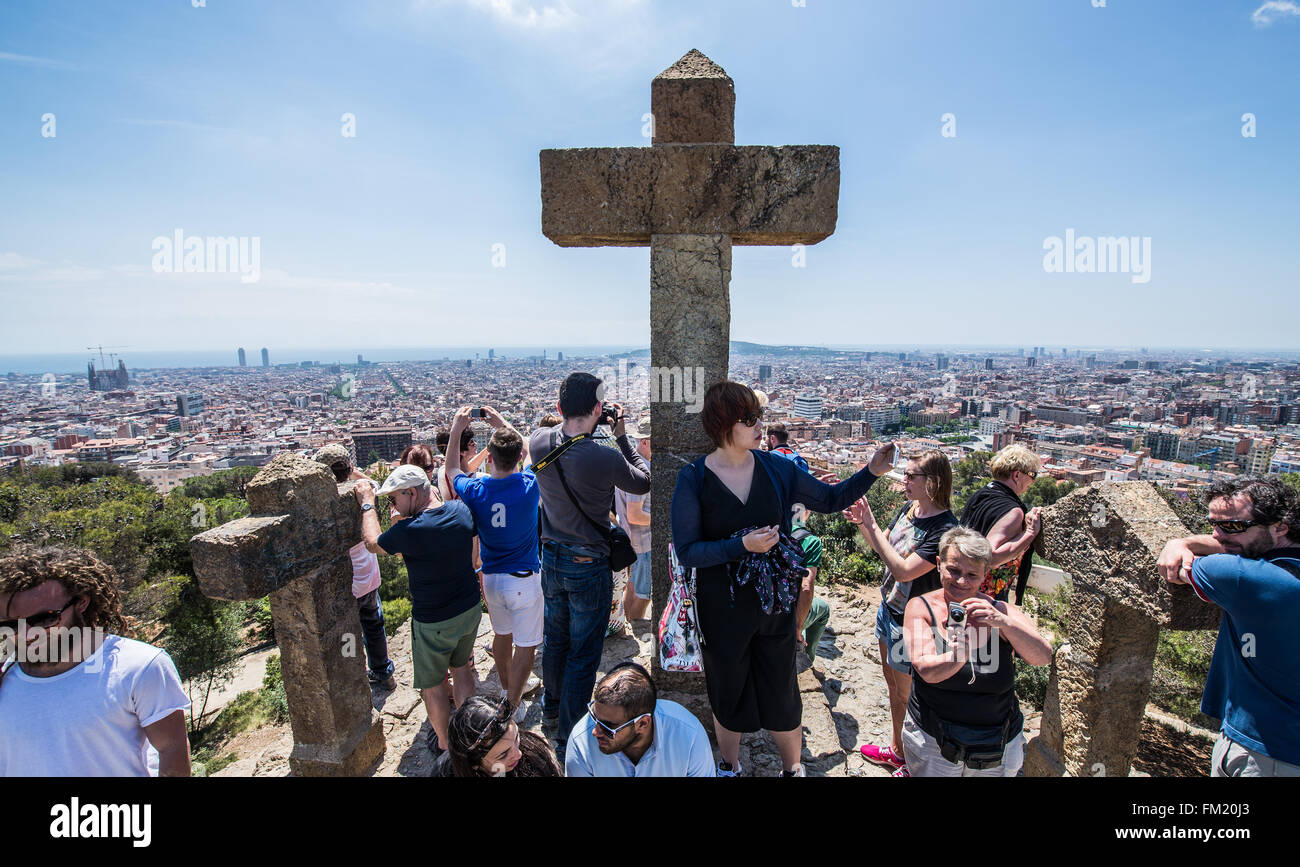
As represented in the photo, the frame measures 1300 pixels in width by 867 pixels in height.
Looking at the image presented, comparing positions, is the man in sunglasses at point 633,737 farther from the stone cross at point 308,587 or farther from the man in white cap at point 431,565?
the stone cross at point 308,587

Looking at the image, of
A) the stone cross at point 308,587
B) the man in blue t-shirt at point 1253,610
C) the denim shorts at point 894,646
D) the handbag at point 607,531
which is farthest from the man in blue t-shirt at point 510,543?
the man in blue t-shirt at point 1253,610

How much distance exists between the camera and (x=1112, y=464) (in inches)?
2111

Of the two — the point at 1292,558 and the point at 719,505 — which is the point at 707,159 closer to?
the point at 719,505

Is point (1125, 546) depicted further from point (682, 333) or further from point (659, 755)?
point (682, 333)

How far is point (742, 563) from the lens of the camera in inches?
95.7

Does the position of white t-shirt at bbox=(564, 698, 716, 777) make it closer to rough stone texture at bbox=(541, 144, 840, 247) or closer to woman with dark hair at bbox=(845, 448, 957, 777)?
woman with dark hair at bbox=(845, 448, 957, 777)

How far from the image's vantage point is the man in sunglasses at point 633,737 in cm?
194

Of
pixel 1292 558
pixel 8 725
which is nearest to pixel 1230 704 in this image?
pixel 1292 558

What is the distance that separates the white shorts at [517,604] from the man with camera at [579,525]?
10.2 inches

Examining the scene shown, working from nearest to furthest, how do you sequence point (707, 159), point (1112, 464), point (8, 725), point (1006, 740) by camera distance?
1. point (8, 725)
2. point (1006, 740)
3. point (707, 159)
4. point (1112, 464)

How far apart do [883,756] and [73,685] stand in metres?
3.67

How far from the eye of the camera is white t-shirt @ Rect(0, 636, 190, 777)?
1776 mm

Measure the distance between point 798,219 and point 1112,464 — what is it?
6717 centimetres
